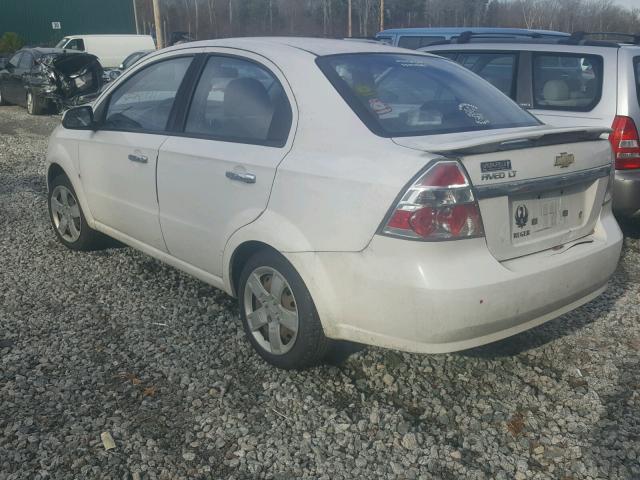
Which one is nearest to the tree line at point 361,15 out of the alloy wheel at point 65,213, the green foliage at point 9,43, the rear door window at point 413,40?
the green foliage at point 9,43

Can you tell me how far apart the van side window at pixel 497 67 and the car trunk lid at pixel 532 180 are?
2.99m

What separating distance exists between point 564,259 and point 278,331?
57.3 inches

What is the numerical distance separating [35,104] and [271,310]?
1456 cm

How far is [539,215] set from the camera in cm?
313

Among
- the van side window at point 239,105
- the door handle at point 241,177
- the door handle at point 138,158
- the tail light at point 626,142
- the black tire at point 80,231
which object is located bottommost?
the black tire at point 80,231

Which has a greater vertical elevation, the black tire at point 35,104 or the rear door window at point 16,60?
the rear door window at point 16,60

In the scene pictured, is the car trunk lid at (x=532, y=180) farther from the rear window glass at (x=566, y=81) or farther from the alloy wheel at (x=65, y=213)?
the alloy wheel at (x=65, y=213)

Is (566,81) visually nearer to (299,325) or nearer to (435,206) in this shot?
(435,206)

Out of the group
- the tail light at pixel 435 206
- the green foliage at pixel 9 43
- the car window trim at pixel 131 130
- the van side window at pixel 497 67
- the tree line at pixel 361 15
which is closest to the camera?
the tail light at pixel 435 206

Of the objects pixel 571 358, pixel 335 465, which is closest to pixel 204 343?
pixel 335 465

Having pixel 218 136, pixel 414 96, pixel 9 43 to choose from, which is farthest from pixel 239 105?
pixel 9 43

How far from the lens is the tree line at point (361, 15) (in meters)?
55.7

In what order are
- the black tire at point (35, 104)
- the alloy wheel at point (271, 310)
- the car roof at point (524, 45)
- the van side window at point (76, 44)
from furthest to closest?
the van side window at point (76, 44) → the black tire at point (35, 104) → the car roof at point (524, 45) → the alloy wheel at point (271, 310)

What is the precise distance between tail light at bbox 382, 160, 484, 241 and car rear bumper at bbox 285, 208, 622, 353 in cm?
5
